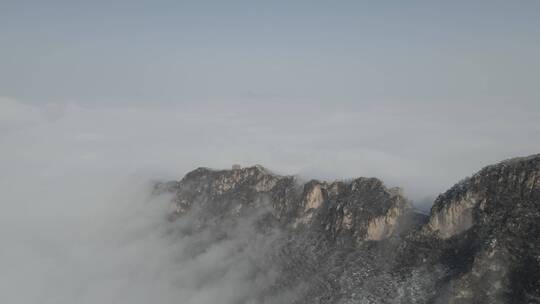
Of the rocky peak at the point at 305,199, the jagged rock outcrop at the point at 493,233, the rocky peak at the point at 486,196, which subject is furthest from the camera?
the rocky peak at the point at 305,199

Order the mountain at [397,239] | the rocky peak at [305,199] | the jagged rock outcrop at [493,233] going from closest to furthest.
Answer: the jagged rock outcrop at [493,233], the mountain at [397,239], the rocky peak at [305,199]

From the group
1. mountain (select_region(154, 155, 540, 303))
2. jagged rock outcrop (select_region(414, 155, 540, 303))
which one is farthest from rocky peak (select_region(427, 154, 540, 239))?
mountain (select_region(154, 155, 540, 303))

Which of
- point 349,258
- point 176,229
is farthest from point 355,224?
point 176,229

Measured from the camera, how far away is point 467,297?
95438 mm

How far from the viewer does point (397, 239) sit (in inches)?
4781

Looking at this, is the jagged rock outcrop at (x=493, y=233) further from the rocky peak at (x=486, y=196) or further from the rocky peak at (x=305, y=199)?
the rocky peak at (x=305, y=199)

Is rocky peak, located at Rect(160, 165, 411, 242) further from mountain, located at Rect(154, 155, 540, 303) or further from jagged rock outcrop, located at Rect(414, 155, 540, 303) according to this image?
jagged rock outcrop, located at Rect(414, 155, 540, 303)

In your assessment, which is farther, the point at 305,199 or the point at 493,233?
the point at 305,199

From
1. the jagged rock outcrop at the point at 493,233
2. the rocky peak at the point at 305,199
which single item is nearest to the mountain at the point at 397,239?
the jagged rock outcrop at the point at 493,233

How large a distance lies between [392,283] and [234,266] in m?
54.3

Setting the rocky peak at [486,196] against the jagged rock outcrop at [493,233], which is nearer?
the jagged rock outcrop at [493,233]

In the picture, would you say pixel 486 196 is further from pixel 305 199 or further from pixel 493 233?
pixel 305 199

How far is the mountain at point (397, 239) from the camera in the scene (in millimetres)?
97625

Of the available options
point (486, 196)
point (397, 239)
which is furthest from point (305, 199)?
point (486, 196)
